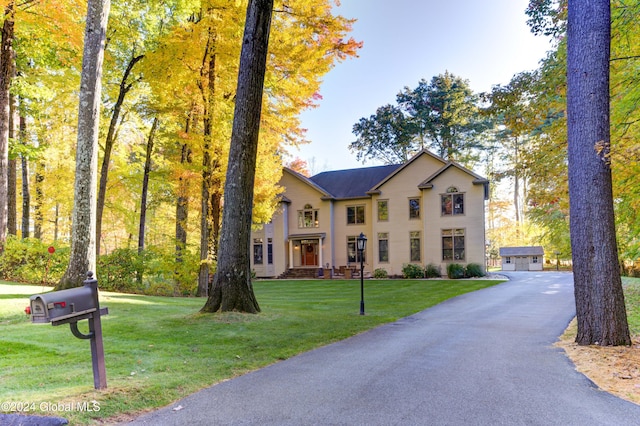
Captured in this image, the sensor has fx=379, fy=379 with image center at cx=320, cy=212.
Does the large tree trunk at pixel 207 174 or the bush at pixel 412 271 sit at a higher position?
the large tree trunk at pixel 207 174

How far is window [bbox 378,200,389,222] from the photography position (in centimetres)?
2545

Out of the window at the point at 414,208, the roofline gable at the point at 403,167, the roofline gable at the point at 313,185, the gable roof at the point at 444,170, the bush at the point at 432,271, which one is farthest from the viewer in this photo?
the roofline gable at the point at 313,185

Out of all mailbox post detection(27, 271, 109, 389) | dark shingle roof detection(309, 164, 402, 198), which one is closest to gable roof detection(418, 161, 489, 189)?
dark shingle roof detection(309, 164, 402, 198)

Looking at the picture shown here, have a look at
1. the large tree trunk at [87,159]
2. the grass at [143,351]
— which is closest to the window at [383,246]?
the grass at [143,351]

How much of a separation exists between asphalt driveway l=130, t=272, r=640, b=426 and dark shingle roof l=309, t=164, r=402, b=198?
20.7 m

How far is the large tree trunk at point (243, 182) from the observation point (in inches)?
297

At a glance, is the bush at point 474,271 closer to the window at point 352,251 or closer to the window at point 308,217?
the window at point 352,251

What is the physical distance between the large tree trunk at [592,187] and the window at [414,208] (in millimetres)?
18712

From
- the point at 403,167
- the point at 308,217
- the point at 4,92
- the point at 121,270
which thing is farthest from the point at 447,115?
the point at 4,92

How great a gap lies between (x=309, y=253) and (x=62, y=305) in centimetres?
2497

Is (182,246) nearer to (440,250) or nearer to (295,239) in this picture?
(295,239)

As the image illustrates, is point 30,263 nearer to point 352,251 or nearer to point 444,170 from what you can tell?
point 352,251

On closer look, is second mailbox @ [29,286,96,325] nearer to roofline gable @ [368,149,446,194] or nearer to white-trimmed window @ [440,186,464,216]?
white-trimmed window @ [440,186,464,216]

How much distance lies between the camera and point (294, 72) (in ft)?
40.4
